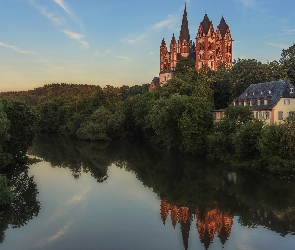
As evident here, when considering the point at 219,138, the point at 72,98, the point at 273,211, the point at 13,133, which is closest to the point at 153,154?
the point at 219,138

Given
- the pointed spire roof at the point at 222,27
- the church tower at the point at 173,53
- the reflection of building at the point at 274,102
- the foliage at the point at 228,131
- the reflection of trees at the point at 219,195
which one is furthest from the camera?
the church tower at the point at 173,53

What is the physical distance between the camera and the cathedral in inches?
4481

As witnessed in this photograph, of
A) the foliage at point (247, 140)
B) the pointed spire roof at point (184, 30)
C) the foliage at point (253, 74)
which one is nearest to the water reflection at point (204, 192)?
the foliage at point (247, 140)

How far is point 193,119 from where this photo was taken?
5834 centimetres

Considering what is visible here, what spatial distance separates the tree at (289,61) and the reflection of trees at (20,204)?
55.1 m

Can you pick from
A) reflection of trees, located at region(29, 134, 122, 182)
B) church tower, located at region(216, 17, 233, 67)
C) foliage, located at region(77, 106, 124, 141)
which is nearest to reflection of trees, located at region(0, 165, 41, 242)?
reflection of trees, located at region(29, 134, 122, 182)

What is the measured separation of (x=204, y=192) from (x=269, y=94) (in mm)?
26507

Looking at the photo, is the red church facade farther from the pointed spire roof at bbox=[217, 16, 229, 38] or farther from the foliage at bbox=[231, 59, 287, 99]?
the foliage at bbox=[231, 59, 287, 99]

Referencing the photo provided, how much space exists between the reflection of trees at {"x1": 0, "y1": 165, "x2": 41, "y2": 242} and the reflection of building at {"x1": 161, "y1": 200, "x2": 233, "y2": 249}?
10.8m

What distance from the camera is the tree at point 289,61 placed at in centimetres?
7494

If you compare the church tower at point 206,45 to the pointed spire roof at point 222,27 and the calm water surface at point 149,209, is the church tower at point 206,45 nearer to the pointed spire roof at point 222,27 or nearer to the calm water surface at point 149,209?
the pointed spire roof at point 222,27

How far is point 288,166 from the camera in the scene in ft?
133

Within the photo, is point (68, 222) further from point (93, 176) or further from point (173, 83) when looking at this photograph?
point (173, 83)

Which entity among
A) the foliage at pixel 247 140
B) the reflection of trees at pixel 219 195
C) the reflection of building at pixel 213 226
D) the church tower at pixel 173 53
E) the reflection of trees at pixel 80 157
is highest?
the church tower at pixel 173 53
